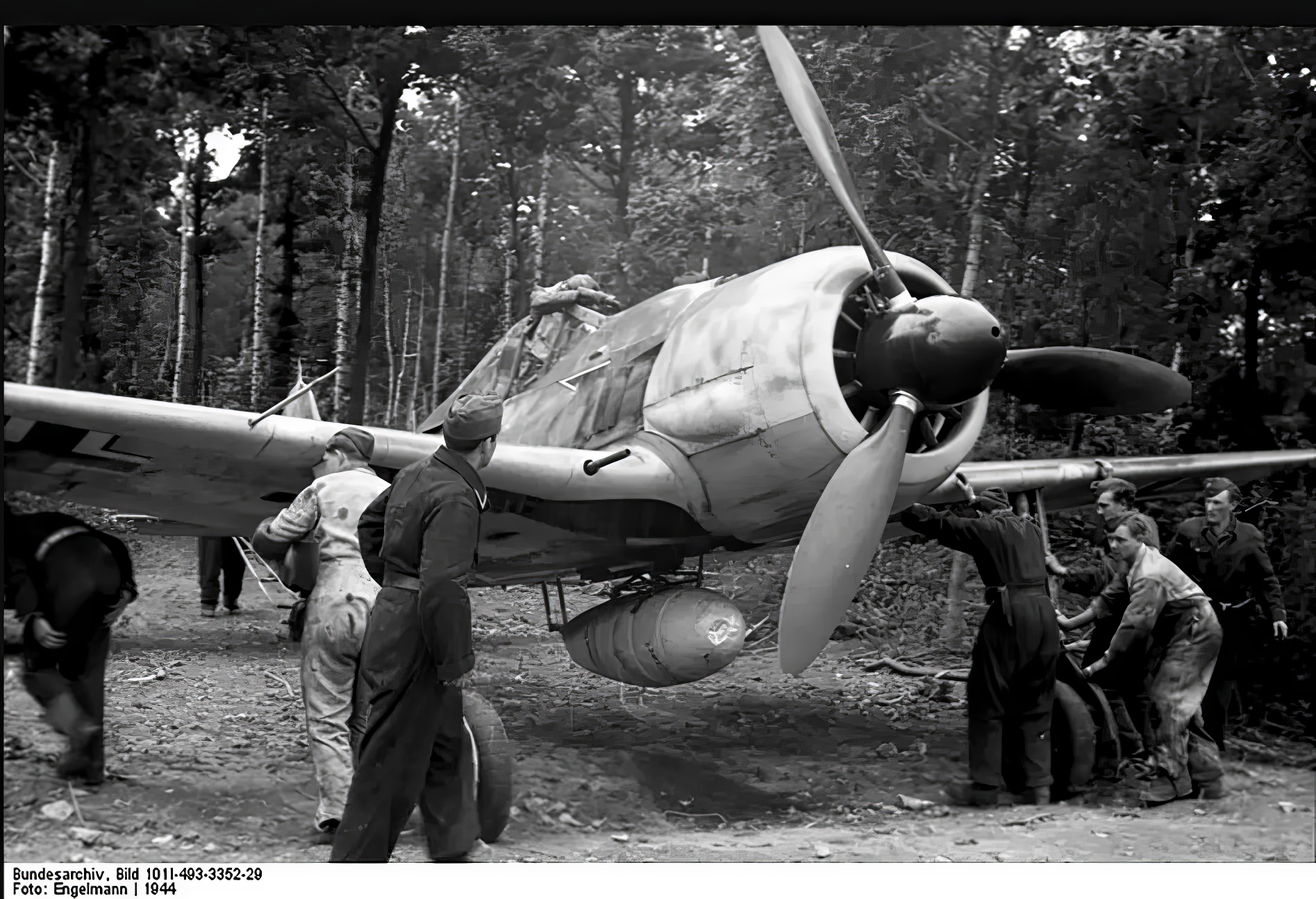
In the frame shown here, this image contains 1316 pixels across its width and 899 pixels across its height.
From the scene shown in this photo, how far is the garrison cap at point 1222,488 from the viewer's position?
4762 millimetres

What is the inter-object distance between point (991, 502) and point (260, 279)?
3157 mm

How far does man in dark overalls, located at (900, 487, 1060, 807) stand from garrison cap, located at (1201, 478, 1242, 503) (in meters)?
0.98

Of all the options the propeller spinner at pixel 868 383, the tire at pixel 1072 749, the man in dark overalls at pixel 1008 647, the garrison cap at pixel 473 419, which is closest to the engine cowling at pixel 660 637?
the propeller spinner at pixel 868 383

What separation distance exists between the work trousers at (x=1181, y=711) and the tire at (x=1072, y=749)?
9.4 inches

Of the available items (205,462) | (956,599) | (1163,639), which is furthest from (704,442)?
(1163,639)

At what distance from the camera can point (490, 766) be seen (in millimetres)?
3631

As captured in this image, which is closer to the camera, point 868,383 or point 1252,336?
point 868,383

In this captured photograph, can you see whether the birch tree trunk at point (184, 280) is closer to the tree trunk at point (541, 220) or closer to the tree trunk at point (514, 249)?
the tree trunk at point (514, 249)

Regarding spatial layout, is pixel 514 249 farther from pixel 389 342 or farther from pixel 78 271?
pixel 78 271

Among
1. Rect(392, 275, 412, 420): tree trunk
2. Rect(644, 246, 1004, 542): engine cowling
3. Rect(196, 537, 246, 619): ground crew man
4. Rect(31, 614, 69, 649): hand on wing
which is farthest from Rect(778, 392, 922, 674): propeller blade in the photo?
Rect(31, 614, 69, 649): hand on wing

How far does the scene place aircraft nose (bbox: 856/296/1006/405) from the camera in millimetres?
3924

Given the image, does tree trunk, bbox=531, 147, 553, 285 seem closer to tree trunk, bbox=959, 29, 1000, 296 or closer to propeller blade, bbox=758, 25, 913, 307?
propeller blade, bbox=758, 25, 913, 307

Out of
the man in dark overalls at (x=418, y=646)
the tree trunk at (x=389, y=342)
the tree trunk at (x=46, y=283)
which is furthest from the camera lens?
the tree trunk at (x=389, y=342)

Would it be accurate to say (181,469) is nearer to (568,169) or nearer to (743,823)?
(568,169)
